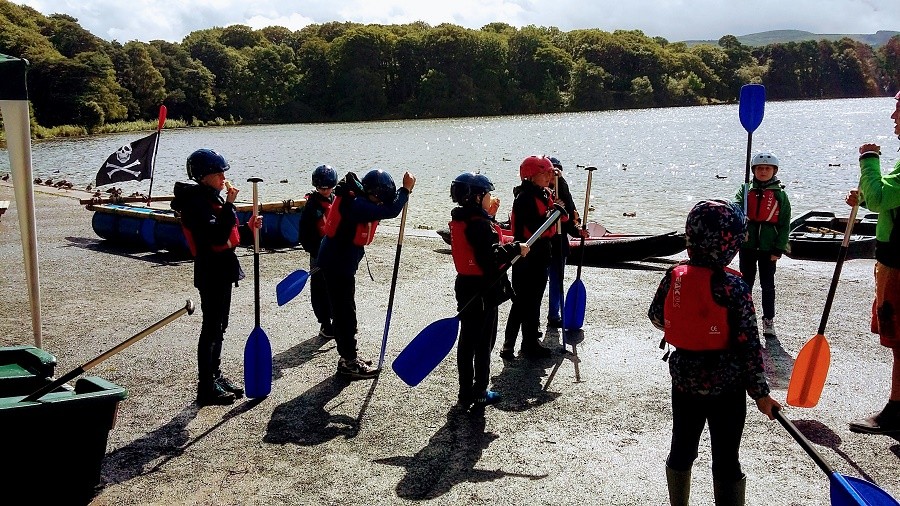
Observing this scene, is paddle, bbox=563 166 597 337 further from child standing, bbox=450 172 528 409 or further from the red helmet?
child standing, bbox=450 172 528 409

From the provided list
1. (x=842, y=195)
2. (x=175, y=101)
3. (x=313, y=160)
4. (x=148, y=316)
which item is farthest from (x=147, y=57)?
(x=148, y=316)

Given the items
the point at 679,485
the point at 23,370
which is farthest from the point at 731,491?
the point at 23,370

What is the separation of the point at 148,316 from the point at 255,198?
3767 millimetres

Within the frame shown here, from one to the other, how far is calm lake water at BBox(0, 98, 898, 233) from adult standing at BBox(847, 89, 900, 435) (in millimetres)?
14734

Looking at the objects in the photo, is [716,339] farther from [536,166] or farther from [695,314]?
[536,166]

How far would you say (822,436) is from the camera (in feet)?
18.3

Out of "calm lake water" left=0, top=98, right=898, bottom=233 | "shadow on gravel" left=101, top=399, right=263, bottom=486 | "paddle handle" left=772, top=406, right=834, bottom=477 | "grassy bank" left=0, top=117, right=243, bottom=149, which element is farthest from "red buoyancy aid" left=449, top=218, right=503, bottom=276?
"grassy bank" left=0, top=117, right=243, bottom=149

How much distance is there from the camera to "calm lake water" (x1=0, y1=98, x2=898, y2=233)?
28.5 metres

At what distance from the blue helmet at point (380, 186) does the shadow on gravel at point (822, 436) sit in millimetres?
3673

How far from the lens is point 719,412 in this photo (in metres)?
4.00

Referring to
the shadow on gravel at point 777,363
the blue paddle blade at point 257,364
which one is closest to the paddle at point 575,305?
the shadow on gravel at point 777,363

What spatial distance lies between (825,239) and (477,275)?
9.63 meters

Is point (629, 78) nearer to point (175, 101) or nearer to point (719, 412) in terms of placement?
point (175, 101)

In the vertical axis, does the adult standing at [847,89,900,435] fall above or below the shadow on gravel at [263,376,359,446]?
above
